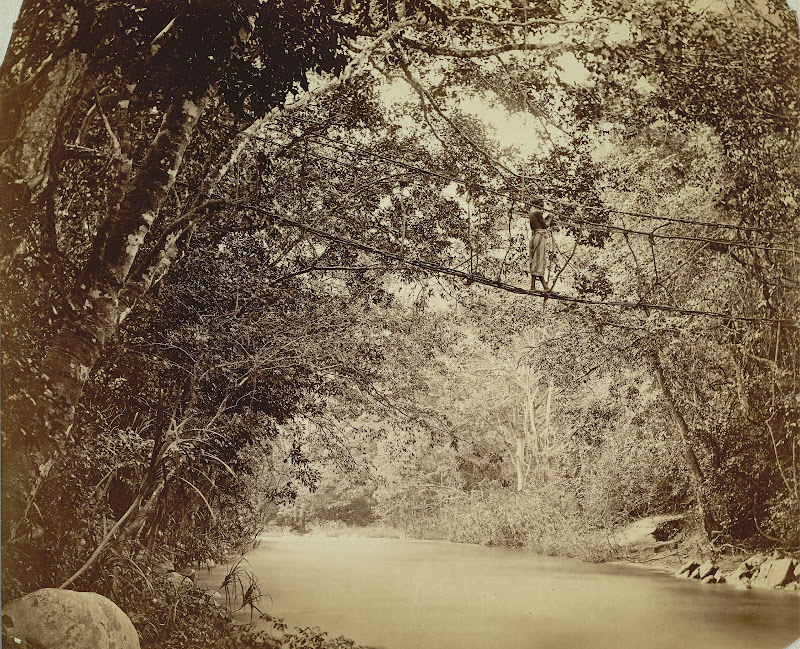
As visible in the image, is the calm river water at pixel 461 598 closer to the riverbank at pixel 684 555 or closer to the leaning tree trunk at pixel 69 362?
the riverbank at pixel 684 555

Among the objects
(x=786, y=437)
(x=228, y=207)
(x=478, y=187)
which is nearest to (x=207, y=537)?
(x=228, y=207)

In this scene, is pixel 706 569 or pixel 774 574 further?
pixel 774 574

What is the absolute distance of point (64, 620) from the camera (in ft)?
11.8

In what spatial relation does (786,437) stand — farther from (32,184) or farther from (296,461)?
(32,184)

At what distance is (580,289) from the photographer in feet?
14.5

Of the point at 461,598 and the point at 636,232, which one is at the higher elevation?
the point at 636,232

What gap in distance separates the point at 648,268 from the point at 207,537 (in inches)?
112

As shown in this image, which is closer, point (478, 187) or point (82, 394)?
point (82, 394)

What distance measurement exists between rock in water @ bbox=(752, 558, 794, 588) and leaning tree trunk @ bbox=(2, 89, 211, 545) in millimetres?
3806

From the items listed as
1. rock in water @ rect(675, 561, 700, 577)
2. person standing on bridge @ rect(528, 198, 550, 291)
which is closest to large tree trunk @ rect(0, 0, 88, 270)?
person standing on bridge @ rect(528, 198, 550, 291)

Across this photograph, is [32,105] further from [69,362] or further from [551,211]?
[551,211]

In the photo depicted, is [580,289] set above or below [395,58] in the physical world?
below

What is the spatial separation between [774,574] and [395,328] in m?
2.63

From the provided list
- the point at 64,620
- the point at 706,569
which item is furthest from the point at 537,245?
the point at 64,620
